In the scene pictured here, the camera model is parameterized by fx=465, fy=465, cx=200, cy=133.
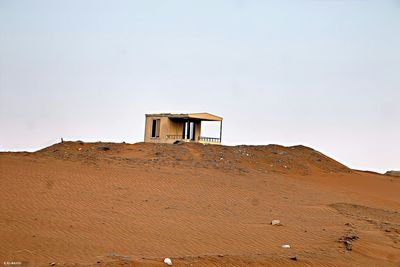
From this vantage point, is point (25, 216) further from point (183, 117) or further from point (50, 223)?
point (183, 117)

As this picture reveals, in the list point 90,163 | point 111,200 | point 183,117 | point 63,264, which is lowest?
point 63,264

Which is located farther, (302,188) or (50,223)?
(302,188)

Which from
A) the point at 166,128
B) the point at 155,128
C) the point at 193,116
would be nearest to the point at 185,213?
the point at 193,116

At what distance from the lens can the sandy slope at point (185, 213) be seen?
1016 centimetres

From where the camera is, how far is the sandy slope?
10.2 metres

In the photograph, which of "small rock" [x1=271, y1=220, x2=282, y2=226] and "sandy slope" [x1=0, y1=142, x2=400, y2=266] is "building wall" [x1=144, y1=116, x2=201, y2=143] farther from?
"small rock" [x1=271, y1=220, x2=282, y2=226]

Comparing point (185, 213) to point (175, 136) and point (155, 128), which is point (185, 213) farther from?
point (155, 128)

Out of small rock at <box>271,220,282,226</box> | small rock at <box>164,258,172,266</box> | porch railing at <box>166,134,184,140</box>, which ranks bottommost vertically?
small rock at <box>164,258,172,266</box>

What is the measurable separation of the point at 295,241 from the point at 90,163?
1194 cm

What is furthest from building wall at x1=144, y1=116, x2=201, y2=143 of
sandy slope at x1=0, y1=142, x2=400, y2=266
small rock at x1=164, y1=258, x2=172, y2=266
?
small rock at x1=164, y1=258, x2=172, y2=266

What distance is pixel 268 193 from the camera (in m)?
19.5

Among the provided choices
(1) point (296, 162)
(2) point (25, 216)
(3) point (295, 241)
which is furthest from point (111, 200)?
(1) point (296, 162)

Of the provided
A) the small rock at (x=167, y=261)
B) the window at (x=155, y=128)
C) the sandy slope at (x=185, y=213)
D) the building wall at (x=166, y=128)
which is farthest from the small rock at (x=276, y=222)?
the window at (x=155, y=128)

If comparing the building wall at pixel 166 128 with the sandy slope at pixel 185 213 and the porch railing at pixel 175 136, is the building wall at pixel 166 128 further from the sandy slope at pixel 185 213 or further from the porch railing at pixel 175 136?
the sandy slope at pixel 185 213
